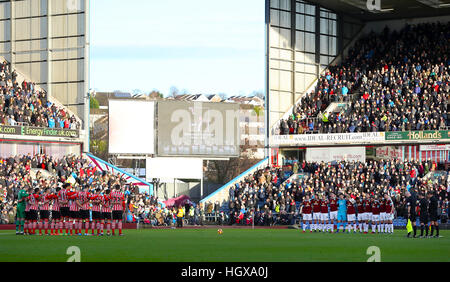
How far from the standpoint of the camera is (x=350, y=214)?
128 feet

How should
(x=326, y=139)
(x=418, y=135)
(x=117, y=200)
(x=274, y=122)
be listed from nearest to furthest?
(x=117, y=200), (x=418, y=135), (x=326, y=139), (x=274, y=122)

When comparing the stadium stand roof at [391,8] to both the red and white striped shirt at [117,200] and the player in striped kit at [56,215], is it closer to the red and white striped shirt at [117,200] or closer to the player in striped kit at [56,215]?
the red and white striped shirt at [117,200]

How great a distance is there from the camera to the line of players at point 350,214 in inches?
1518

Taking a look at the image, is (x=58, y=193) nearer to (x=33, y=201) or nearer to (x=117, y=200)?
(x=33, y=201)

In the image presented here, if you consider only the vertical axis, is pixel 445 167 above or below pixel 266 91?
below

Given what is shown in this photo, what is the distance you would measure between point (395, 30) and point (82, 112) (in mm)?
25417

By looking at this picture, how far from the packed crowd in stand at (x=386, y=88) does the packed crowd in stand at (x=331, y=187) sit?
3.59 meters

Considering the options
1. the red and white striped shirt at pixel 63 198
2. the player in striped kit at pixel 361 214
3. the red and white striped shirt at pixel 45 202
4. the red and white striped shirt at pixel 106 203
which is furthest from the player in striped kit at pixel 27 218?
the player in striped kit at pixel 361 214

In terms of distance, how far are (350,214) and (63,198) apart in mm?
13511

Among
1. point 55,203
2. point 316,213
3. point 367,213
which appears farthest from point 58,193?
point 367,213

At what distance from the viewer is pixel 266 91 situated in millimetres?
63062

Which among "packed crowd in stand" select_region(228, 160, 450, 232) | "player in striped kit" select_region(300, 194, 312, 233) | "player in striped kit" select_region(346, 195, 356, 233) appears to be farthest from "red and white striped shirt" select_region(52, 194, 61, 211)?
"packed crowd in stand" select_region(228, 160, 450, 232)
